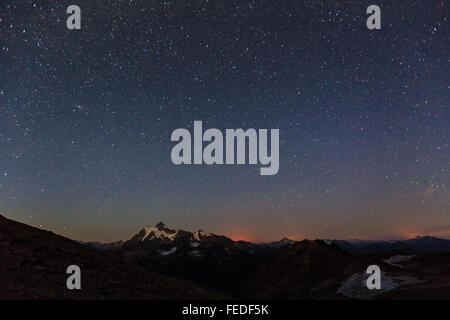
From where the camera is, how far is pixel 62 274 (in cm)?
2173

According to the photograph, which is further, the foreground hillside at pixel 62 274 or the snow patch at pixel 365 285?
the snow patch at pixel 365 285

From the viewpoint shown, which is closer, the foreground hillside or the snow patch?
the foreground hillside

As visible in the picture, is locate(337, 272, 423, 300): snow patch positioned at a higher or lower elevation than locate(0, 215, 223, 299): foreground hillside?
lower

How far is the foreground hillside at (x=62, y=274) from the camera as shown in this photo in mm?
18903

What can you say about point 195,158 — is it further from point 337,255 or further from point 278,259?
point 278,259

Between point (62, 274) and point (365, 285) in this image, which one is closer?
point (62, 274)

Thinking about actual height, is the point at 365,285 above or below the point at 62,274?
below

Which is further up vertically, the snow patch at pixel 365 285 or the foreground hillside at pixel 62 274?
the foreground hillside at pixel 62 274

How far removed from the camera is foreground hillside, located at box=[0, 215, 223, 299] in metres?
18.9
